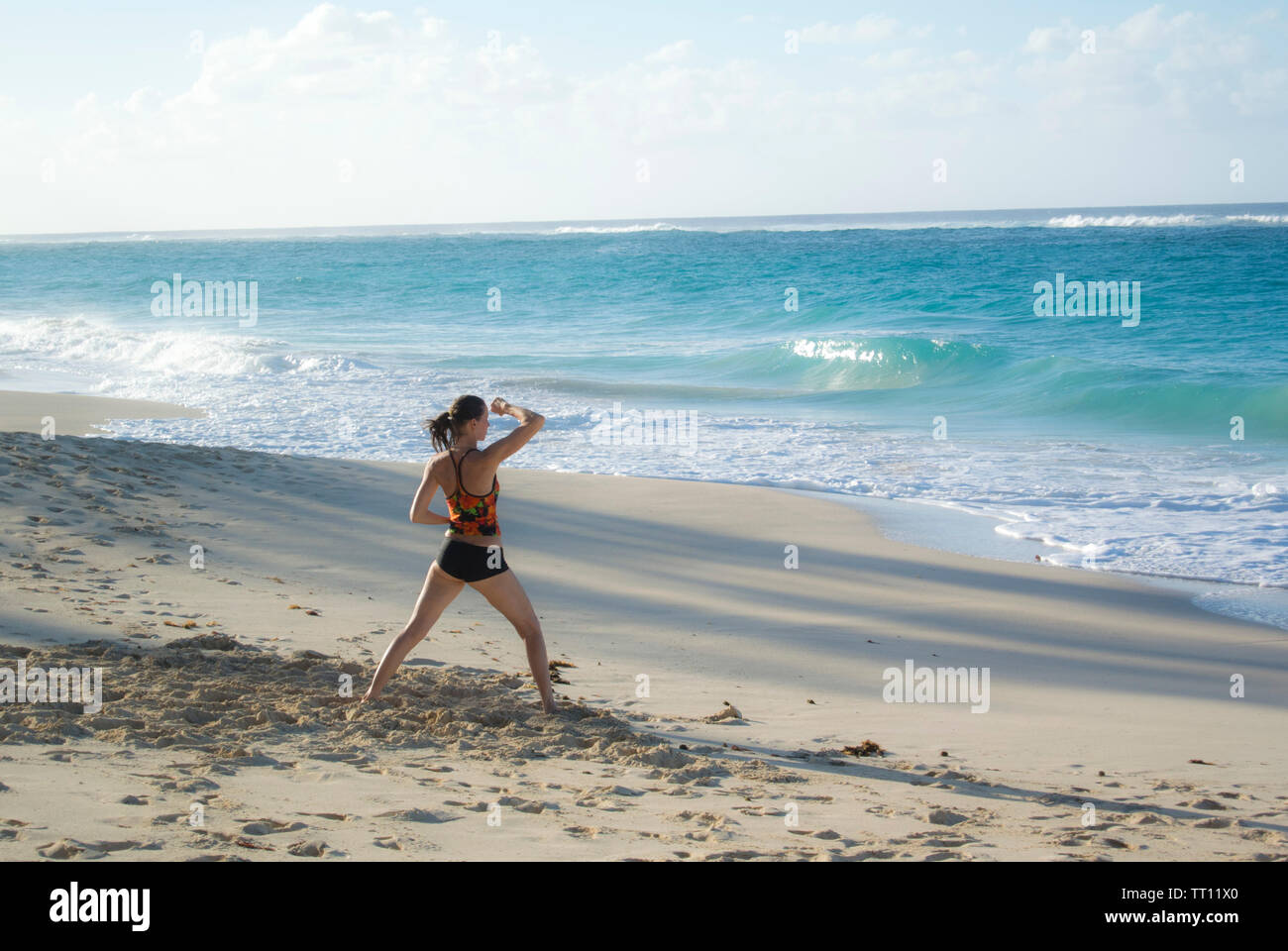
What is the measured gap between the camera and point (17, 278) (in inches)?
2245

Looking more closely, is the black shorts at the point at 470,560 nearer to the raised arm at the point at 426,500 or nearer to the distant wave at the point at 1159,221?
the raised arm at the point at 426,500

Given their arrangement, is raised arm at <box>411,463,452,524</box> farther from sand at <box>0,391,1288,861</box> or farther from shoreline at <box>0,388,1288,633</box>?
shoreline at <box>0,388,1288,633</box>

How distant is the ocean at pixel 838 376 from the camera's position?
1138cm

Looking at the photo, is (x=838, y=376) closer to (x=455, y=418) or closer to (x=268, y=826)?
(x=455, y=418)

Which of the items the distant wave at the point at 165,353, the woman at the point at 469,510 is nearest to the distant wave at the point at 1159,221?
the distant wave at the point at 165,353

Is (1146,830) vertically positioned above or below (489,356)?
below

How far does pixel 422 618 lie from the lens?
16.1ft

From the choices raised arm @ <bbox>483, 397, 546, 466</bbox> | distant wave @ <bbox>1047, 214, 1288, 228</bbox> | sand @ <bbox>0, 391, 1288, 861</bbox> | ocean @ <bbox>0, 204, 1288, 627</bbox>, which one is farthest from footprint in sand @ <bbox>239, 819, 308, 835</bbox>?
distant wave @ <bbox>1047, 214, 1288, 228</bbox>

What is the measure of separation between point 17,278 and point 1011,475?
58676mm

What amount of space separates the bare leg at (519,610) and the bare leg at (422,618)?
136 mm

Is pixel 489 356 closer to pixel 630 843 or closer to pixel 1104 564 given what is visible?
pixel 1104 564

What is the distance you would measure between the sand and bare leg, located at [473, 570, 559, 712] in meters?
0.28

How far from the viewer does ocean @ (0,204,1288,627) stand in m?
11.4
